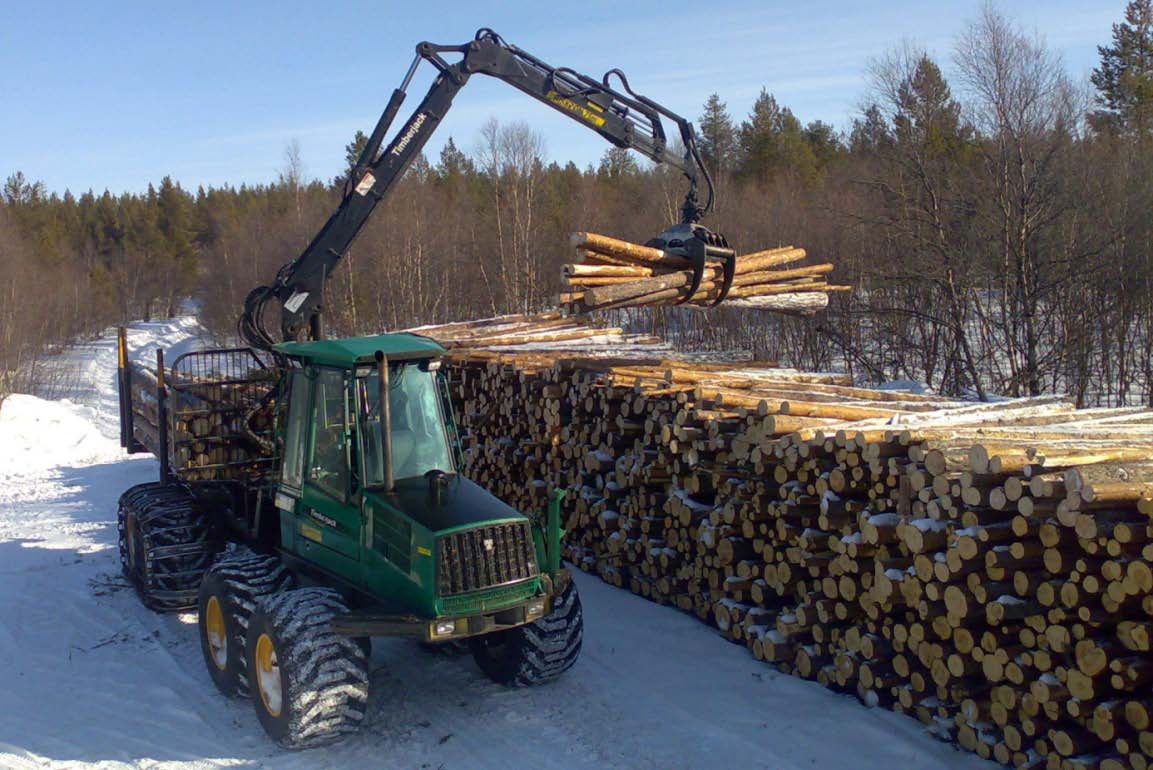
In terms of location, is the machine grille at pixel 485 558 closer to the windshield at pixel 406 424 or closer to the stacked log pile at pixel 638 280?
the windshield at pixel 406 424

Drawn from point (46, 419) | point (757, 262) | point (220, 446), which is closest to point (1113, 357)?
point (757, 262)

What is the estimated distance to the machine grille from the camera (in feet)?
20.5

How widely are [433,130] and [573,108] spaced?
60.3 inches

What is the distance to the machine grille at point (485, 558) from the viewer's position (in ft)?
20.5

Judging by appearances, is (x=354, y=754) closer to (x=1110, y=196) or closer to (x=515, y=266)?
(x=1110, y=196)

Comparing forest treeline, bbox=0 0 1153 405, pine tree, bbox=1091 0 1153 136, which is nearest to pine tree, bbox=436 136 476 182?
forest treeline, bbox=0 0 1153 405

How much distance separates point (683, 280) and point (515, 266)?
23.8m

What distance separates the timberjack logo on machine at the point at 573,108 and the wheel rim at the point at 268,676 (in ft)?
20.2

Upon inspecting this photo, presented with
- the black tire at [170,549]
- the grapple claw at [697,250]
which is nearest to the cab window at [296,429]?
the black tire at [170,549]

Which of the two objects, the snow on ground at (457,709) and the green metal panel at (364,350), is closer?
A: the snow on ground at (457,709)

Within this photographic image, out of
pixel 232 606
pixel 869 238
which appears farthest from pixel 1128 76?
pixel 232 606

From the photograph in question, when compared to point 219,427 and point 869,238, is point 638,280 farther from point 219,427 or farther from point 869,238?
point 869,238

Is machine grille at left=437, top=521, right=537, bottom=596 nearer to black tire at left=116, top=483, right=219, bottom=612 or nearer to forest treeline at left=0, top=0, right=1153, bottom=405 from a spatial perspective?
black tire at left=116, top=483, right=219, bottom=612

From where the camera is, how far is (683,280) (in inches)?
344
